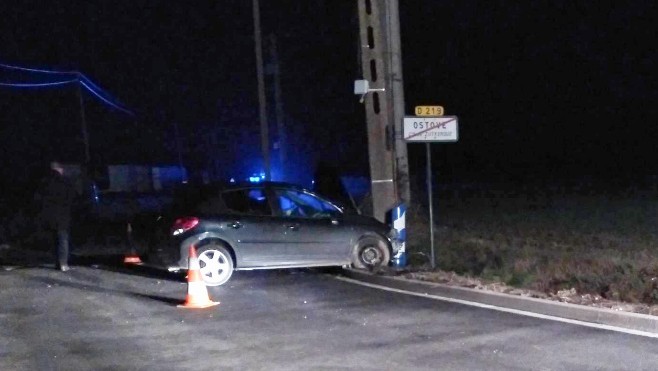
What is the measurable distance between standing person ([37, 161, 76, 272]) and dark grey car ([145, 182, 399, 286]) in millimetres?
2258

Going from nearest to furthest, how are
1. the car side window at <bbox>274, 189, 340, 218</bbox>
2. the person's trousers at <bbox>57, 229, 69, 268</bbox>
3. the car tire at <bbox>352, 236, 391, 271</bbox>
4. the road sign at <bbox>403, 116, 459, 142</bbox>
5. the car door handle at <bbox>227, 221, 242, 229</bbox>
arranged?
the car door handle at <bbox>227, 221, 242, 229</bbox> → the road sign at <bbox>403, 116, 459, 142</bbox> → the car side window at <bbox>274, 189, 340, 218</bbox> → the car tire at <bbox>352, 236, 391, 271</bbox> → the person's trousers at <bbox>57, 229, 69, 268</bbox>

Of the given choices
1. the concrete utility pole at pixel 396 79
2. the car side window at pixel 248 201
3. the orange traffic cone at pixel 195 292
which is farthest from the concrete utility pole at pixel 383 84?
the orange traffic cone at pixel 195 292

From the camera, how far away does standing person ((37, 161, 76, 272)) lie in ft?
50.4

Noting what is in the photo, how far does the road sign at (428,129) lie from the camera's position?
45.9 ft

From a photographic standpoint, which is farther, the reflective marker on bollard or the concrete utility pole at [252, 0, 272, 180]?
the concrete utility pole at [252, 0, 272, 180]

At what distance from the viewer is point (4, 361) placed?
872 centimetres

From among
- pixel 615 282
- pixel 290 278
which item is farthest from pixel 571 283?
pixel 290 278

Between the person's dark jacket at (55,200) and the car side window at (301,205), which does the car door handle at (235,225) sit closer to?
the car side window at (301,205)

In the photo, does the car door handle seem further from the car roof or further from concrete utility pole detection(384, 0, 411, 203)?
concrete utility pole detection(384, 0, 411, 203)

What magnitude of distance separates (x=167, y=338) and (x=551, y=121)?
6252cm

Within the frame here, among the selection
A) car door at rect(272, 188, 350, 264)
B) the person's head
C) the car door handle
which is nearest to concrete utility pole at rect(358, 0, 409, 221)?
car door at rect(272, 188, 350, 264)

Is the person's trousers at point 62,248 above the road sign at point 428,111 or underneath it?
underneath

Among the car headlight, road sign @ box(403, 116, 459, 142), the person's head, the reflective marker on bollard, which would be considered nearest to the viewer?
road sign @ box(403, 116, 459, 142)

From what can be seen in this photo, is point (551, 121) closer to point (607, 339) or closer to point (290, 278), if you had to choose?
point (290, 278)
